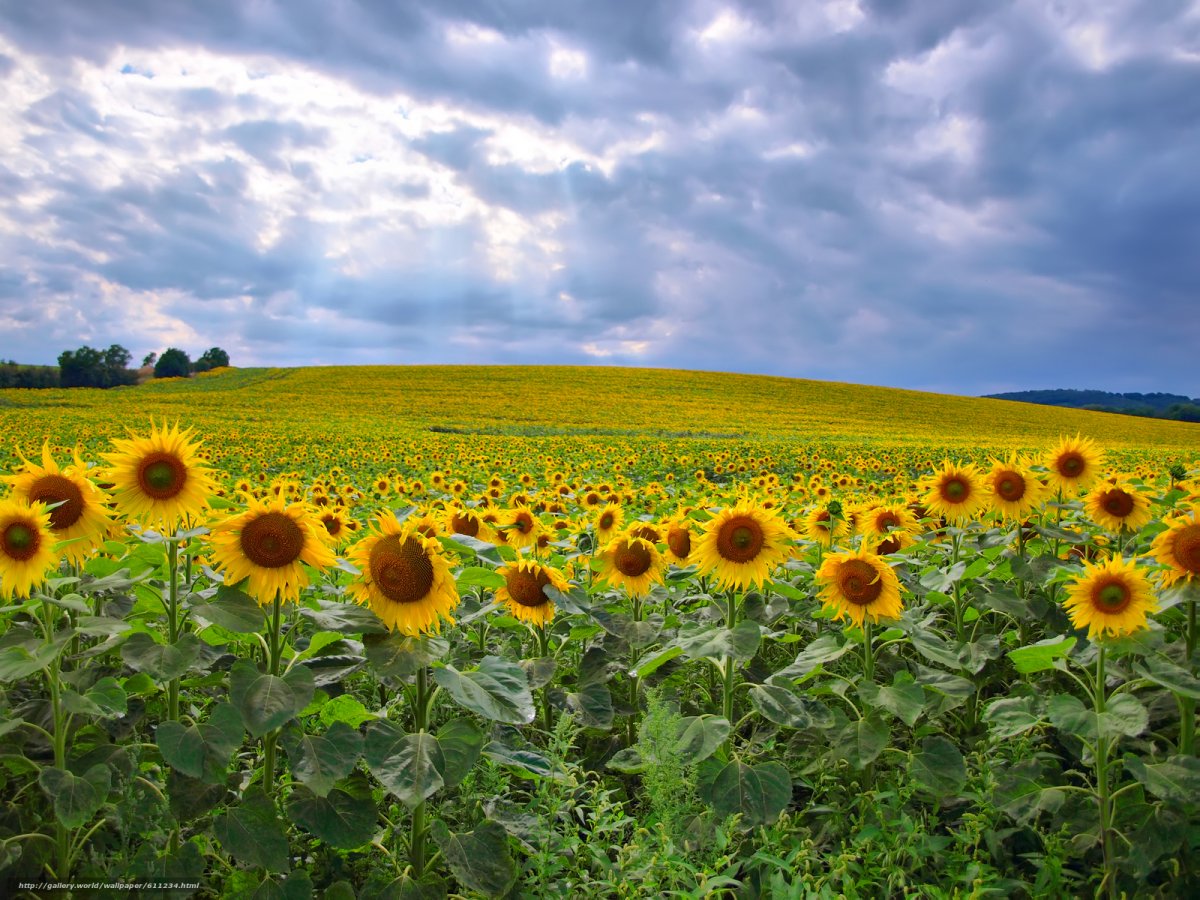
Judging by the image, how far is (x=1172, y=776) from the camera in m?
2.77

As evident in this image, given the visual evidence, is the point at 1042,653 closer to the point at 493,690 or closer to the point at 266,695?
the point at 493,690

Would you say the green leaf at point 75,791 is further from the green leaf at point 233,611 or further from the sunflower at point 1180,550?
the sunflower at point 1180,550

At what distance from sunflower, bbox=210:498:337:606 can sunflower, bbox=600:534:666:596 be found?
165cm

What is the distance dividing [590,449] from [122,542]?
18.5 metres

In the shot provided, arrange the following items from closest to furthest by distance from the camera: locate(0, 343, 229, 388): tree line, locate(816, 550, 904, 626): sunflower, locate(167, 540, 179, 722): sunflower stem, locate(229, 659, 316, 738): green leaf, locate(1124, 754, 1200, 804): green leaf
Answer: locate(229, 659, 316, 738): green leaf, locate(167, 540, 179, 722): sunflower stem, locate(1124, 754, 1200, 804): green leaf, locate(816, 550, 904, 626): sunflower, locate(0, 343, 229, 388): tree line

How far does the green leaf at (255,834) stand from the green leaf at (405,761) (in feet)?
1.21

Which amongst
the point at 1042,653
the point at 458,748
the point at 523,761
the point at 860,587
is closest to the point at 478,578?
the point at 458,748

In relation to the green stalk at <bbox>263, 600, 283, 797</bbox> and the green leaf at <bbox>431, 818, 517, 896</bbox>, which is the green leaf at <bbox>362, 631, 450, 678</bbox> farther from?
the green leaf at <bbox>431, 818, 517, 896</bbox>

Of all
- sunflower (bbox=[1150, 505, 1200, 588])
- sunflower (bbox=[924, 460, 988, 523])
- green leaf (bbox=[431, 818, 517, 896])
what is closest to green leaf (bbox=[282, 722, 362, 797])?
green leaf (bbox=[431, 818, 517, 896])

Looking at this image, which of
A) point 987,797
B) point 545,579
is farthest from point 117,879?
point 987,797

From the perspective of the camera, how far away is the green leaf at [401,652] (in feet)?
8.16

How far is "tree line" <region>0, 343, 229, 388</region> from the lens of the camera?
75.4 m

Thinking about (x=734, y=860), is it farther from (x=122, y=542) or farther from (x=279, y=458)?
(x=279, y=458)

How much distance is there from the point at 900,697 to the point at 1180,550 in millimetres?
1348
